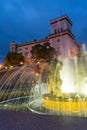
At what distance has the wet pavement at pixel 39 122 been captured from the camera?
335 cm

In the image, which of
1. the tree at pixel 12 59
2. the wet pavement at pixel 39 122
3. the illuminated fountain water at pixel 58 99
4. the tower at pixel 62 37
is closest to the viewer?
the wet pavement at pixel 39 122

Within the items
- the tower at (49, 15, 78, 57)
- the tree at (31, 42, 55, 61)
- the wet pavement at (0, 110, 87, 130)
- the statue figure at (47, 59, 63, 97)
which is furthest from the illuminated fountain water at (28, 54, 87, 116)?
the tower at (49, 15, 78, 57)

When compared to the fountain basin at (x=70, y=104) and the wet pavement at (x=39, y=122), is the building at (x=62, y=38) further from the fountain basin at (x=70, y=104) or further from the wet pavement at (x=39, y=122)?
the wet pavement at (x=39, y=122)

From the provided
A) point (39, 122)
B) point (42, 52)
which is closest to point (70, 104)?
point (39, 122)

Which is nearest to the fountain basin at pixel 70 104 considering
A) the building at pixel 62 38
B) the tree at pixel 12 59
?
the tree at pixel 12 59

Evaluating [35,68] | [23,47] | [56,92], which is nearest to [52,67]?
[56,92]

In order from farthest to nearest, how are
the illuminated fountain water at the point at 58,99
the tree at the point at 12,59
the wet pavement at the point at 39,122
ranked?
the tree at the point at 12,59, the illuminated fountain water at the point at 58,99, the wet pavement at the point at 39,122

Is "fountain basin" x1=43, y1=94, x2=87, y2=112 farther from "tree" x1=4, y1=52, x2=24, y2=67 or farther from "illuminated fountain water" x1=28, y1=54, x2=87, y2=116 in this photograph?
"tree" x1=4, y1=52, x2=24, y2=67

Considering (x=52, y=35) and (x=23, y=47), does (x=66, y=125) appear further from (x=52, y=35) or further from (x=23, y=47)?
(x=23, y=47)

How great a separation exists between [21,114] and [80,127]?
1.64 m

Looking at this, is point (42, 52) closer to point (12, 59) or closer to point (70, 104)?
point (12, 59)

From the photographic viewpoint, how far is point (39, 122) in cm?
368

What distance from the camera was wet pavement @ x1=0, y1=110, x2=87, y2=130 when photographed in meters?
3.35

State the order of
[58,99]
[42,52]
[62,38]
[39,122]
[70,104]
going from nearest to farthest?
[39,122]
[70,104]
[58,99]
[42,52]
[62,38]
